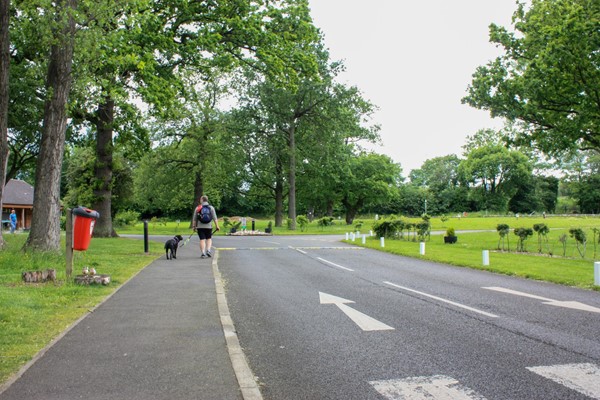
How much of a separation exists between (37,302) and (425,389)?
588cm

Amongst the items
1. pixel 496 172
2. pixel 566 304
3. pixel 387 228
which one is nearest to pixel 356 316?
pixel 566 304

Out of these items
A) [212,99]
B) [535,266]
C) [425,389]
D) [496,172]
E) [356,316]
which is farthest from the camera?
[496,172]

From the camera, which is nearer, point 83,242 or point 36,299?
point 36,299

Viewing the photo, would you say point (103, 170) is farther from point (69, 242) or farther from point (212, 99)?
point (212, 99)

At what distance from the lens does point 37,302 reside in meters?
7.19

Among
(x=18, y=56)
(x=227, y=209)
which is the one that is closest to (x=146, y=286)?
(x=18, y=56)

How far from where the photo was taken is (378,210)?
3573 inches

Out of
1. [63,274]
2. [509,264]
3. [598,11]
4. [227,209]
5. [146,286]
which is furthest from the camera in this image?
[227,209]

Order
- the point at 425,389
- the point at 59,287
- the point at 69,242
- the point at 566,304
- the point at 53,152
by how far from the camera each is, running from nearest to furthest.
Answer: the point at 425,389 → the point at 566,304 → the point at 59,287 → the point at 69,242 → the point at 53,152

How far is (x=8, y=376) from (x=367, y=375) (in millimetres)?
3066

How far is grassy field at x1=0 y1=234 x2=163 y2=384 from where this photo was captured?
197 inches

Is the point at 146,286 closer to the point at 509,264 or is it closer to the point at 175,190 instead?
the point at 509,264

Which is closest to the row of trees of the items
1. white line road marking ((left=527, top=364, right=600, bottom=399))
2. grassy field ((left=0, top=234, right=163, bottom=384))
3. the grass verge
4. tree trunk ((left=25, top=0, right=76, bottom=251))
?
tree trunk ((left=25, top=0, right=76, bottom=251))

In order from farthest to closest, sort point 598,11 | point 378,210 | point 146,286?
1. point 378,210
2. point 598,11
3. point 146,286
